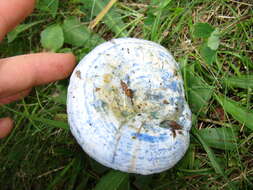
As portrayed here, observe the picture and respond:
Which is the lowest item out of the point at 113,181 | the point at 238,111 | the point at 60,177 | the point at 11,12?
the point at 60,177

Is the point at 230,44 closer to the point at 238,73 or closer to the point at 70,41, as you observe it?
the point at 238,73

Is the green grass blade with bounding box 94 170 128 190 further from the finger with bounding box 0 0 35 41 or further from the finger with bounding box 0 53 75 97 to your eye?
the finger with bounding box 0 0 35 41

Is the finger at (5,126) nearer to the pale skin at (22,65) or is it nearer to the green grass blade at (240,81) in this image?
the pale skin at (22,65)

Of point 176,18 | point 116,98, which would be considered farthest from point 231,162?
point 176,18

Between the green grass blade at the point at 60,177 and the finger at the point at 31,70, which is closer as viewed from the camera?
the finger at the point at 31,70

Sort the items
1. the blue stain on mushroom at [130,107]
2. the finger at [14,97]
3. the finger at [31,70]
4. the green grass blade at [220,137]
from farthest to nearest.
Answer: the finger at [14,97]
the green grass blade at [220,137]
the finger at [31,70]
the blue stain on mushroom at [130,107]

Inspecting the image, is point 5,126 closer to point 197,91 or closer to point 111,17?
point 111,17

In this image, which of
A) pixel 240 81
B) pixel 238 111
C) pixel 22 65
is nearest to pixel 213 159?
pixel 238 111

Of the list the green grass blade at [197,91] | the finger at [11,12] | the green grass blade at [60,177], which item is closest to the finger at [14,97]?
the finger at [11,12]
